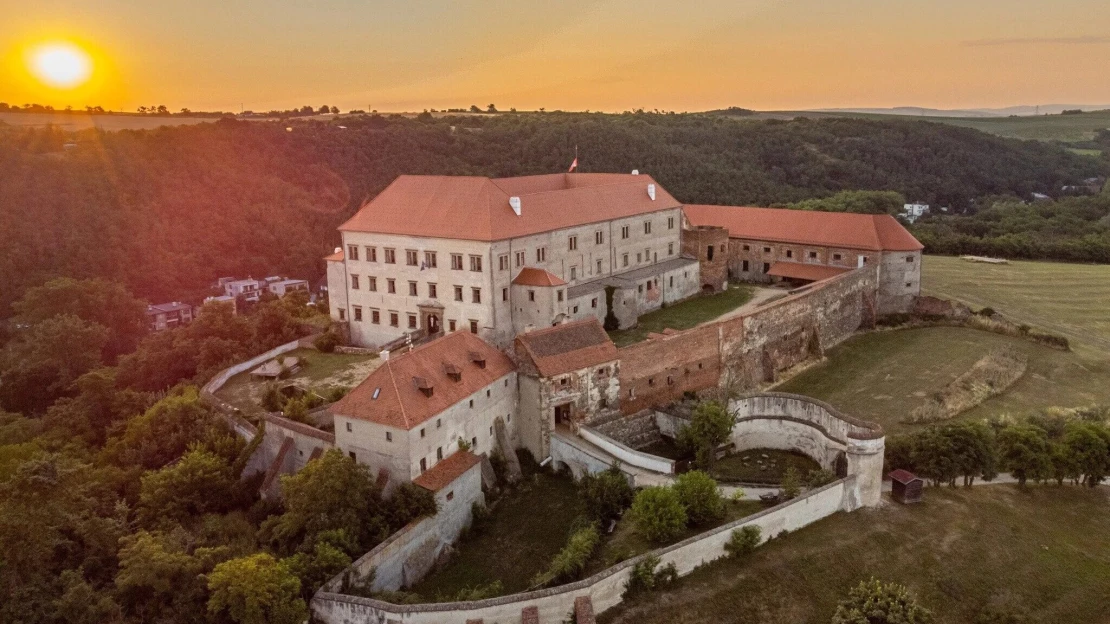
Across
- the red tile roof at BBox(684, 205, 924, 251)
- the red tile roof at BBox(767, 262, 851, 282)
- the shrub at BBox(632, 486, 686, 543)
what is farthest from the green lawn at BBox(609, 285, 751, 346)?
the shrub at BBox(632, 486, 686, 543)

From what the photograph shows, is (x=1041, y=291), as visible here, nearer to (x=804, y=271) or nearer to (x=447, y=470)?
(x=804, y=271)

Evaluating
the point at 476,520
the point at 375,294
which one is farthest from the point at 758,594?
the point at 375,294

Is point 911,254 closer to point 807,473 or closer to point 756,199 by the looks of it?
point 807,473

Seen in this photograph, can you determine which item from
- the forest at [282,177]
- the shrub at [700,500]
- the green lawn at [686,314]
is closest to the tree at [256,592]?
the shrub at [700,500]

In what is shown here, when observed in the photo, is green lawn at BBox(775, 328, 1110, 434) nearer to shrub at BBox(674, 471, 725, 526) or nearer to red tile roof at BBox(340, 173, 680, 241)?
shrub at BBox(674, 471, 725, 526)

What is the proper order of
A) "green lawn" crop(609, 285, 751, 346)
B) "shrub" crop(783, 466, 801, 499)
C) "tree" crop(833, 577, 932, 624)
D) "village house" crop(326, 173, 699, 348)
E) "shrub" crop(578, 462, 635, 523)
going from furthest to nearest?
"green lawn" crop(609, 285, 751, 346) < "village house" crop(326, 173, 699, 348) < "shrub" crop(578, 462, 635, 523) < "shrub" crop(783, 466, 801, 499) < "tree" crop(833, 577, 932, 624)

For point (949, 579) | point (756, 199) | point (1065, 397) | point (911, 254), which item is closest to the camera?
point (949, 579)

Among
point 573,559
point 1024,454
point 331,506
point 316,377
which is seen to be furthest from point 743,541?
point 316,377
